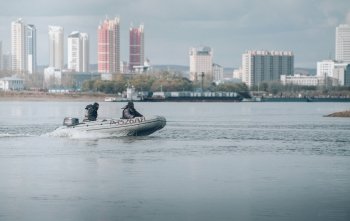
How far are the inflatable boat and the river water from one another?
45cm

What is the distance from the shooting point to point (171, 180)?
2391cm

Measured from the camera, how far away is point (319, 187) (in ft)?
74.3

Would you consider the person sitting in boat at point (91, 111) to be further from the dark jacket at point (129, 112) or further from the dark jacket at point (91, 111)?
the dark jacket at point (129, 112)

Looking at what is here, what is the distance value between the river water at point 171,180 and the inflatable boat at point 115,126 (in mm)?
450

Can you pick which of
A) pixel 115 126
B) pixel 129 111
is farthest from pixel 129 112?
pixel 115 126

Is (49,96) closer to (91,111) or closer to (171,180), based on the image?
(91,111)

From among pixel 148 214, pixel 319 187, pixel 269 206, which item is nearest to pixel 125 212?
pixel 148 214

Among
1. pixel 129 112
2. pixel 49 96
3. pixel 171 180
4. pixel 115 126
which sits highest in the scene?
pixel 129 112

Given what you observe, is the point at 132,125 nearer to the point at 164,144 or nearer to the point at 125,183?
the point at 164,144

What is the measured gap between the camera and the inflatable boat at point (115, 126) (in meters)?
38.5

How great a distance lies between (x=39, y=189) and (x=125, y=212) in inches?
155

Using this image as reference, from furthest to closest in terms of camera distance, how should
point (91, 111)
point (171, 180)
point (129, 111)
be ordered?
point (129, 111), point (91, 111), point (171, 180)

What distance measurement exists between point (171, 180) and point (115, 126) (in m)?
15.0

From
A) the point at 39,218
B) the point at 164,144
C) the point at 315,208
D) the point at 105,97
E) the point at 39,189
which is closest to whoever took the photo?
the point at 39,218
